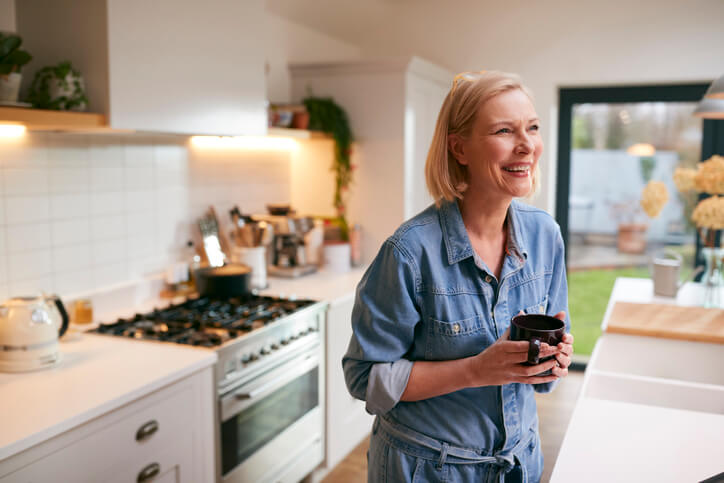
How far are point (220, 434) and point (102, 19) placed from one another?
57.5 inches

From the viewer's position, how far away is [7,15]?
7.37 feet

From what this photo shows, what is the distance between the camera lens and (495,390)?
52.0 inches

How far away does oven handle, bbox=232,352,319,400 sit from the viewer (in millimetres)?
2434

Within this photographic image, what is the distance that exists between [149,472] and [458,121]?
1.44 meters

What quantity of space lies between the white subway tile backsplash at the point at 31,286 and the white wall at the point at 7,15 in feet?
2.92

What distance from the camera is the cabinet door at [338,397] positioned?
309 centimetres

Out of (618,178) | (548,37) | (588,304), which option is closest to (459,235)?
(548,37)

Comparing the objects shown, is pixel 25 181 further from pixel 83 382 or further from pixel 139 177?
pixel 83 382

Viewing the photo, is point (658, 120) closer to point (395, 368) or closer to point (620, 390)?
point (620, 390)

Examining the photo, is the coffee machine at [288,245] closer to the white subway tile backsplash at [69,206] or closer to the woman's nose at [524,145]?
the white subway tile backsplash at [69,206]

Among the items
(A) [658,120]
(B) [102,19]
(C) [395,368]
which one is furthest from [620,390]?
(A) [658,120]

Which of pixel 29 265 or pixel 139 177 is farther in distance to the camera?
pixel 139 177

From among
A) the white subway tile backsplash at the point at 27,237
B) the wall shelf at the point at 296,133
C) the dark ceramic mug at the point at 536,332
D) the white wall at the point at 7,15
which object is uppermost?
the white wall at the point at 7,15

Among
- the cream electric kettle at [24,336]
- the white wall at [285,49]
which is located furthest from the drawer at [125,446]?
the white wall at [285,49]
